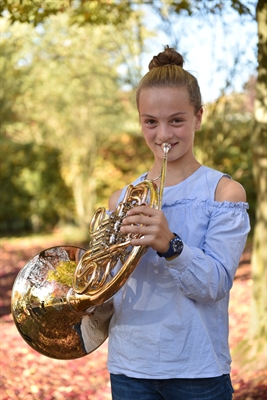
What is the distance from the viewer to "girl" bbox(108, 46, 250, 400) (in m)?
1.82

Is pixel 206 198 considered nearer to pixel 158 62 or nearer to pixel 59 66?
pixel 158 62

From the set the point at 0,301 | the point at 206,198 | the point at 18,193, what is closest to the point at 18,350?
the point at 0,301

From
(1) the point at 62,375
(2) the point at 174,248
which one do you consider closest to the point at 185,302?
(2) the point at 174,248

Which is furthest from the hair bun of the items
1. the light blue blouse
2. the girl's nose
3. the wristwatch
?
the wristwatch

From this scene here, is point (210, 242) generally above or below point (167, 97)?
below

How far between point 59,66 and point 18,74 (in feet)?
4.46

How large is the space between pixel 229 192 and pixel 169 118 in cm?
32

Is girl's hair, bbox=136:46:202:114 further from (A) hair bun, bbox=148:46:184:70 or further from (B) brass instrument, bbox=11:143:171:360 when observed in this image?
(B) brass instrument, bbox=11:143:171:360

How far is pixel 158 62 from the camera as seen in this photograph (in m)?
2.03

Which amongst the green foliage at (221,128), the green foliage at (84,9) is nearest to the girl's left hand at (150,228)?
the green foliage at (84,9)

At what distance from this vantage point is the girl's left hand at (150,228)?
5.40ft

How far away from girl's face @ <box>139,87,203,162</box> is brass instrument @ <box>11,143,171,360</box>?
5 cm

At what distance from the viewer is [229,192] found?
188 cm

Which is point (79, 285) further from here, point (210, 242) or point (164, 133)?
point (164, 133)
